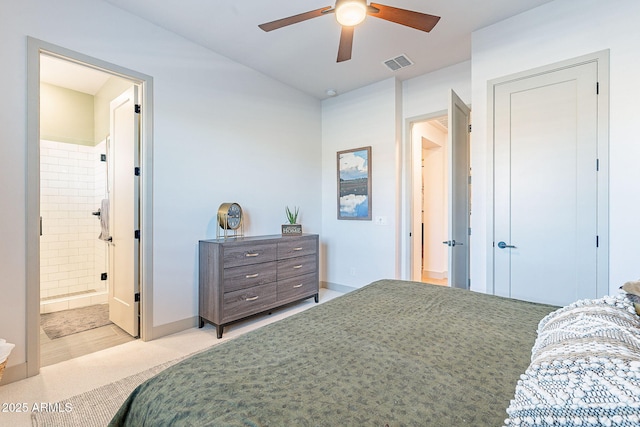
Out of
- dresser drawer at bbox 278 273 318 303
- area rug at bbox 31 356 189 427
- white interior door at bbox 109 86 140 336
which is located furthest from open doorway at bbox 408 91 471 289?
white interior door at bbox 109 86 140 336

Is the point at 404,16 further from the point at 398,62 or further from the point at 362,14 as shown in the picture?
the point at 398,62

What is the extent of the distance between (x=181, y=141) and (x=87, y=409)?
2291mm

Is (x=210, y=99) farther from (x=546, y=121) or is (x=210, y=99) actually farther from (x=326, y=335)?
(x=546, y=121)

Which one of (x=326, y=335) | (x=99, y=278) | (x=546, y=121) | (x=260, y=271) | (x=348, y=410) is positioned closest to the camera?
(x=348, y=410)

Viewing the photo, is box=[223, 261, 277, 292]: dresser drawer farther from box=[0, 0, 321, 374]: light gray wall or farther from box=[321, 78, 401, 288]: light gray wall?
box=[321, 78, 401, 288]: light gray wall

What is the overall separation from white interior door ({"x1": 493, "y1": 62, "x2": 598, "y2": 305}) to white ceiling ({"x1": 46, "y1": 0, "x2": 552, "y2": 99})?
28.4 inches

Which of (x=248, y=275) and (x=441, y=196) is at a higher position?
(x=441, y=196)

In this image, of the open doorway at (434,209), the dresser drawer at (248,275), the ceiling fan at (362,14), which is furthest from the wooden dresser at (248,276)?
the open doorway at (434,209)

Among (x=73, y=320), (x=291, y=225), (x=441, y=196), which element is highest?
(x=441, y=196)

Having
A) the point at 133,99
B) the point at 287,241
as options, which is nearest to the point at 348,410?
the point at 287,241

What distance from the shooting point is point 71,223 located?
4.08 meters

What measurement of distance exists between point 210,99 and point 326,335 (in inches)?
117

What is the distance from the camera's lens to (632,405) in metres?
0.53

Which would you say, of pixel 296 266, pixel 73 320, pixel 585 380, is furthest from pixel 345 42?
pixel 73 320
